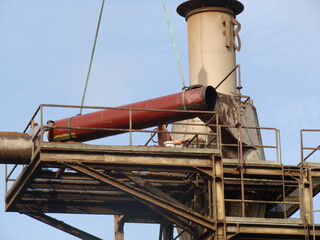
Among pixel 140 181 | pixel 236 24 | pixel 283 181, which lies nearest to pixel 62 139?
pixel 140 181

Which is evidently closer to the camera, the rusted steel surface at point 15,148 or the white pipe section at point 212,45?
the rusted steel surface at point 15,148

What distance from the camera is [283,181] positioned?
3869 cm

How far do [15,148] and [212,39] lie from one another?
11.1 metres

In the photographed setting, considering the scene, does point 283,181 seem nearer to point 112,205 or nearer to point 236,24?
point 112,205

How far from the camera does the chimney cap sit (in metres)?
45.8

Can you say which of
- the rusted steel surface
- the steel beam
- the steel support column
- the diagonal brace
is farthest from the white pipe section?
the rusted steel surface

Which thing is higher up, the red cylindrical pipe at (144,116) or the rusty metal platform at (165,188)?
the red cylindrical pipe at (144,116)

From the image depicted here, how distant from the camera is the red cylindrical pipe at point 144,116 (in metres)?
38.8

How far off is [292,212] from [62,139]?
946 centimetres

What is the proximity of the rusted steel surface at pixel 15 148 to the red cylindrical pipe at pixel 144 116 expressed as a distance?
5.37 feet

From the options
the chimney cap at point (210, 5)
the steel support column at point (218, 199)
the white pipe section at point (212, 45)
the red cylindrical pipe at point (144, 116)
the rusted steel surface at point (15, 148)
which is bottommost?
the steel support column at point (218, 199)

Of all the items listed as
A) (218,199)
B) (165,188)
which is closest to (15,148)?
→ (165,188)

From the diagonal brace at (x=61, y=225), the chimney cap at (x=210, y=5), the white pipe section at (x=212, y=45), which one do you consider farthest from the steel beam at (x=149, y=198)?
the chimney cap at (x=210, y=5)

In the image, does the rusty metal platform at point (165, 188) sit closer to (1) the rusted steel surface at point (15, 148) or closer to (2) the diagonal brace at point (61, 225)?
(2) the diagonal brace at point (61, 225)
